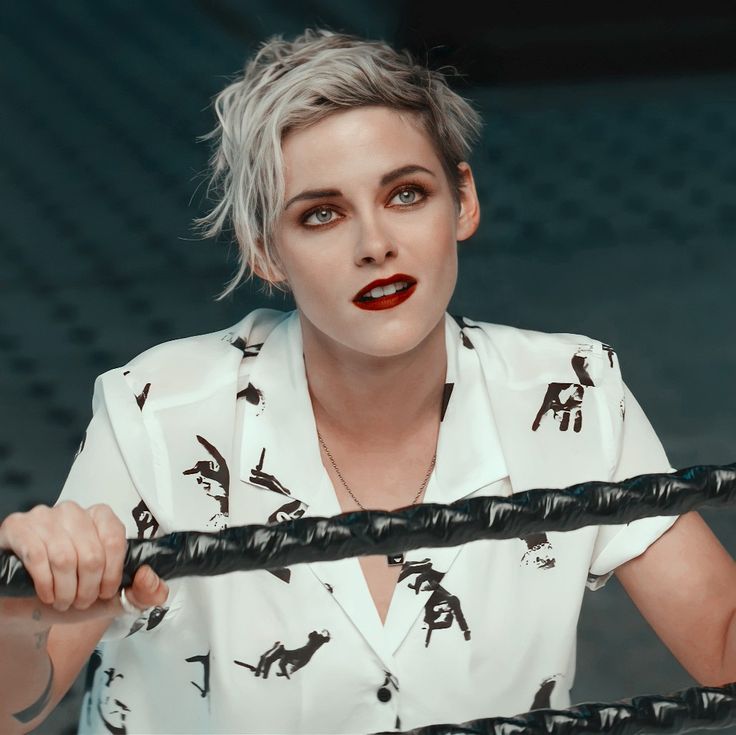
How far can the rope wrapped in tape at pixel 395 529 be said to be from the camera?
504 millimetres

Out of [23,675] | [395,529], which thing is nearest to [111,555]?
[395,529]

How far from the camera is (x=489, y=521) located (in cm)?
52

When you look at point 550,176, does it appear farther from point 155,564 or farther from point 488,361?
point 155,564

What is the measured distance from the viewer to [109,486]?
1.12 m

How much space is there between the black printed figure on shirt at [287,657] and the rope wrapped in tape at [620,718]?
2.04ft

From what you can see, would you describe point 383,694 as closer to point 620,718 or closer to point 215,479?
point 215,479

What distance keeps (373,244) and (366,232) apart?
0.06ft

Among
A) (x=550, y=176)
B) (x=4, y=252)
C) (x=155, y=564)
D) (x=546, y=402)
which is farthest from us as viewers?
(x=550, y=176)

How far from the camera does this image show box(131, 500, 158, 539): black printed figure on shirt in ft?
3.75

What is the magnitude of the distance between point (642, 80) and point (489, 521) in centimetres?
356

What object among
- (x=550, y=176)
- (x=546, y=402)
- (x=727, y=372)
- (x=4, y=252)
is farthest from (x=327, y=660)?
(x=550, y=176)

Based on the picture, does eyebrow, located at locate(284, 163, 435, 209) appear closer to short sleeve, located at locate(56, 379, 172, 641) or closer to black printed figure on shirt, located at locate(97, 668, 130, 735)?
short sleeve, located at locate(56, 379, 172, 641)

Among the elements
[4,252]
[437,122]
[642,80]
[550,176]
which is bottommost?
[437,122]

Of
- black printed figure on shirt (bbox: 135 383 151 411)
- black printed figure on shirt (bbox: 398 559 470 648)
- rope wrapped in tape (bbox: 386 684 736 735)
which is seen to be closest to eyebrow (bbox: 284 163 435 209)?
black printed figure on shirt (bbox: 135 383 151 411)
